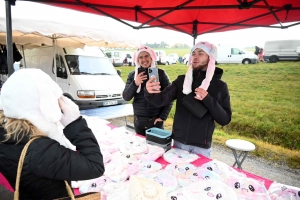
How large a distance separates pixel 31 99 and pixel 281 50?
2231 cm

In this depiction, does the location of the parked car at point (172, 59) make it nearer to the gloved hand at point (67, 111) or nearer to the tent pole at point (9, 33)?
the tent pole at point (9, 33)

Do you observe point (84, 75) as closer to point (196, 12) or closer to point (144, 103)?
point (144, 103)

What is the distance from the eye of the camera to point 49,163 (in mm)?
841

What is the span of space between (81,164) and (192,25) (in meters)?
3.22

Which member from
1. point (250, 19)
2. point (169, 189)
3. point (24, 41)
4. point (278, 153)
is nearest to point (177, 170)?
point (169, 189)

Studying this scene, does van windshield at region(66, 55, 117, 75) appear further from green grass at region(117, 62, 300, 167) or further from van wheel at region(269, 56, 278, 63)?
van wheel at region(269, 56, 278, 63)

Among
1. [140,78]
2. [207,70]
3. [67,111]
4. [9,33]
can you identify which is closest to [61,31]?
[9,33]

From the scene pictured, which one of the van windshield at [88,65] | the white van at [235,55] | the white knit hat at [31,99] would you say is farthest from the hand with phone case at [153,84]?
the white van at [235,55]

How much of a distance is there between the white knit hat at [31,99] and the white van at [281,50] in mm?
21301

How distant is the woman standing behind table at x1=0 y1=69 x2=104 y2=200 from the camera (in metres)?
0.84

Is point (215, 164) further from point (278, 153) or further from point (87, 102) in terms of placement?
point (87, 102)

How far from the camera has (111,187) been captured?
1.49 metres

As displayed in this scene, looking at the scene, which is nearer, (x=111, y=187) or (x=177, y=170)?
(x=111, y=187)

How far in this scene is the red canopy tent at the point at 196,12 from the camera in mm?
2369
